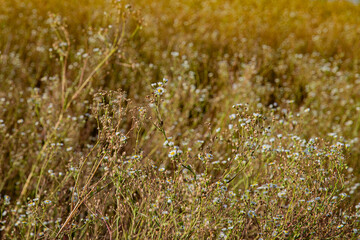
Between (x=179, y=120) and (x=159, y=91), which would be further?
(x=179, y=120)

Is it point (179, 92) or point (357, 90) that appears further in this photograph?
point (357, 90)

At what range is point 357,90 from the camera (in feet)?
16.9

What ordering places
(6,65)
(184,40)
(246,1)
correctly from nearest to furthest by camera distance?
(6,65)
(184,40)
(246,1)

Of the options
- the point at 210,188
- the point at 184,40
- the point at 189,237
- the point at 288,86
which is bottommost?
the point at 189,237

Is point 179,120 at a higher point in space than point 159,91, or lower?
higher

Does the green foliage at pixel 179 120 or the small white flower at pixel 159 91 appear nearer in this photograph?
the small white flower at pixel 159 91

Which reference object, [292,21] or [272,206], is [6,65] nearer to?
[272,206]

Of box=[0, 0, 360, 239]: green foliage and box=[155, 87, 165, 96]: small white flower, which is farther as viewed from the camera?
box=[0, 0, 360, 239]: green foliage

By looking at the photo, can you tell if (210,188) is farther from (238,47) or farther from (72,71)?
(238,47)

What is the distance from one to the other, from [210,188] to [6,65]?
3966 millimetres

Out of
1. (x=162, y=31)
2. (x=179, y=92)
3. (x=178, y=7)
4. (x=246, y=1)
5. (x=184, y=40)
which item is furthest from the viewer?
(x=246, y=1)

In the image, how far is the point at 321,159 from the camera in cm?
224

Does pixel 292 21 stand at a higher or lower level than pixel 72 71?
higher

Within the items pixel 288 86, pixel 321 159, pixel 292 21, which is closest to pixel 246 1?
pixel 292 21
